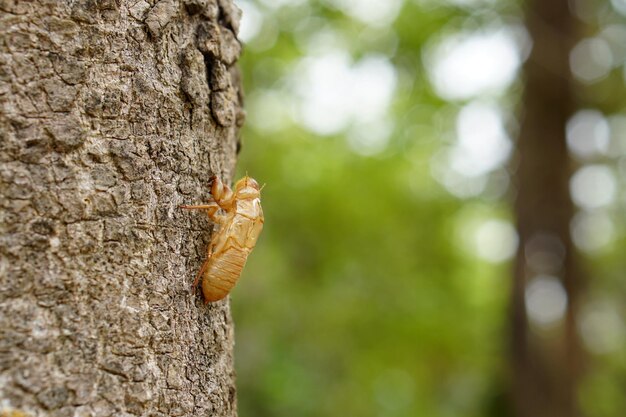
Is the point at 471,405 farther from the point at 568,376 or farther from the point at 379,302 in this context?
the point at 568,376

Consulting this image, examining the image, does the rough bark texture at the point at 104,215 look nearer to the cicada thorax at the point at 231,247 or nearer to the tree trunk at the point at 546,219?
the cicada thorax at the point at 231,247

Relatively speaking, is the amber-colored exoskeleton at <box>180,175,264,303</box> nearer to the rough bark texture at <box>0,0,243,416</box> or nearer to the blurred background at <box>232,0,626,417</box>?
the rough bark texture at <box>0,0,243,416</box>

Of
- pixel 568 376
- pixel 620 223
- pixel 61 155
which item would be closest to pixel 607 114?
pixel 568 376

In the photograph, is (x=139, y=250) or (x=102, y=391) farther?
(x=139, y=250)

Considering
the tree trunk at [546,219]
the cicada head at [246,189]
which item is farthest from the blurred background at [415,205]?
the cicada head at [246,189]

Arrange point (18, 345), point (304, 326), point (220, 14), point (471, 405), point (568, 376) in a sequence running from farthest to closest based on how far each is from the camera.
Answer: point (471, 405) < point (304, 326) < point (568, 376) < point (220, 14) < point (18, 345)

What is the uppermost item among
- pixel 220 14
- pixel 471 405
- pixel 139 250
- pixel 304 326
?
pixel 220 14
